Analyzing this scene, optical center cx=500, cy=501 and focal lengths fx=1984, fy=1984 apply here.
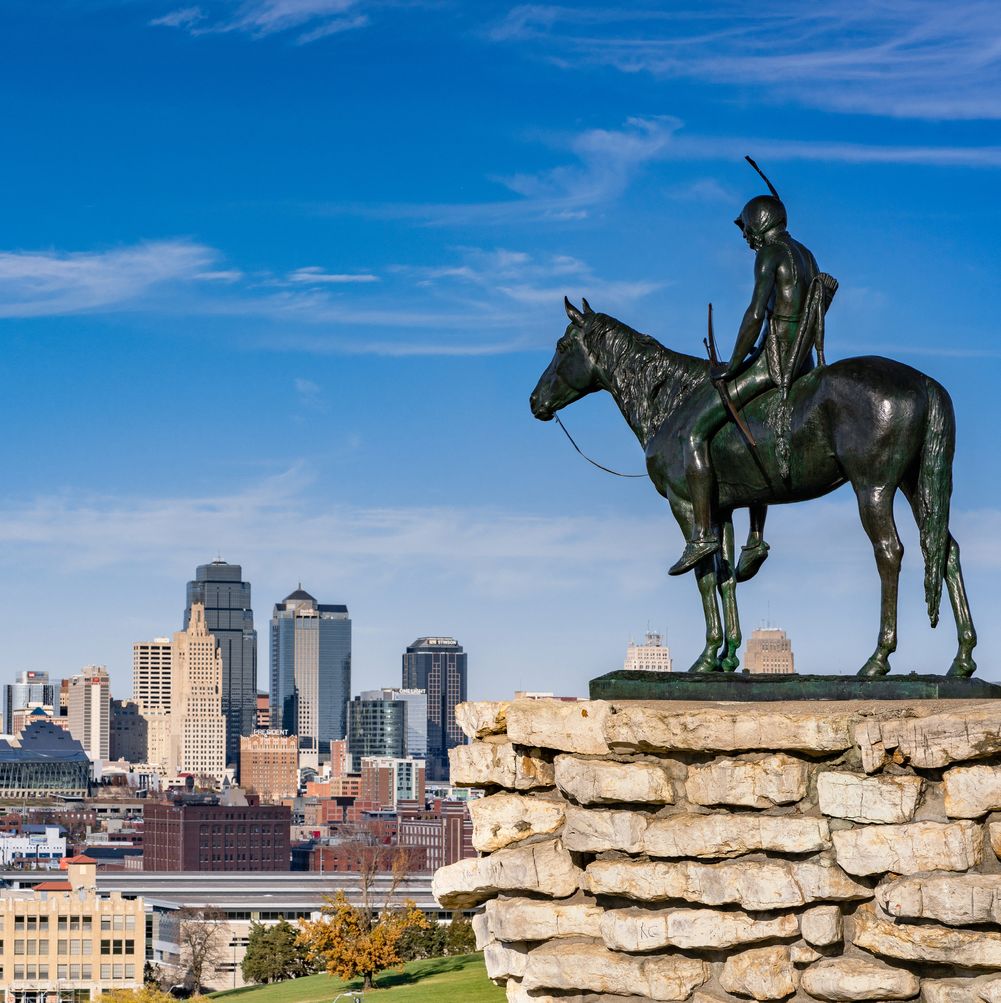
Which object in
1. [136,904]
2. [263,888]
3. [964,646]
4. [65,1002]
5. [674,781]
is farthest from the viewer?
[263,888]

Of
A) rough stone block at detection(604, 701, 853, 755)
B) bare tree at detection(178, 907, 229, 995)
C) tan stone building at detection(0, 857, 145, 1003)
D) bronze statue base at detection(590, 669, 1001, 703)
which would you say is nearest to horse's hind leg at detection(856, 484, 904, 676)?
bronze statue base at detection(590, 669, 1001, 703)

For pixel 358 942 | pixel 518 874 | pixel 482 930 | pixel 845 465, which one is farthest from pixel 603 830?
pixel 358 942

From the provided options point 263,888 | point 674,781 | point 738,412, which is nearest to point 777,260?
point 738,412

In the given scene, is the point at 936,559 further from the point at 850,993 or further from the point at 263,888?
the point at 263,888

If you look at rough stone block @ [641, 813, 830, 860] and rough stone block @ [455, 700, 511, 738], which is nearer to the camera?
rough stone block @ [641, 813, 830, 860]

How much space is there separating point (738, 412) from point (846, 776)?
1.98 meters

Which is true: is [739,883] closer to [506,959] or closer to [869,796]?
[869,796]

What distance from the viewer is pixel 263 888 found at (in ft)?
422

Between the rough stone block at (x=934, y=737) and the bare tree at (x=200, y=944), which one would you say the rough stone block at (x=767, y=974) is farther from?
A: the bare tree at (x=200, y=944)

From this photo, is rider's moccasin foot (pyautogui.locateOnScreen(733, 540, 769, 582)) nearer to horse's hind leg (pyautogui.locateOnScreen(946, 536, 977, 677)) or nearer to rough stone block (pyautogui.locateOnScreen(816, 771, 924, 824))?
horse's hind leg (pyautogui.locateOnScreen(946, 536, 977, 677))

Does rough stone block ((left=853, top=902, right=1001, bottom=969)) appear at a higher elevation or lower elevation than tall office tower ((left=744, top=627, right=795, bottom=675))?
lower

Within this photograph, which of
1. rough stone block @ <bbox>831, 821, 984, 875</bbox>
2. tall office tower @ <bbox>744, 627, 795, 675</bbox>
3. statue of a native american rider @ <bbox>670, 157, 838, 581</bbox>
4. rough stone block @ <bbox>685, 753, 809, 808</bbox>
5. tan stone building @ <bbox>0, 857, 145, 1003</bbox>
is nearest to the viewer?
rough stone block @ <bbox>831, 821, 984, 875</bbox>

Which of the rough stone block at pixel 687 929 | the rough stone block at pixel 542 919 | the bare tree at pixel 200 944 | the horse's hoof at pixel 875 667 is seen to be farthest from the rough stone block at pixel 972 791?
the bare tree at pixel 200 944

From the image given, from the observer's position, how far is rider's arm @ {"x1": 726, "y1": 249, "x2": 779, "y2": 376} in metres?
8.50
